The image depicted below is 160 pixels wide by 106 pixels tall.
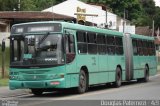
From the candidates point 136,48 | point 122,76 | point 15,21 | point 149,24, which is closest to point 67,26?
point 122,76

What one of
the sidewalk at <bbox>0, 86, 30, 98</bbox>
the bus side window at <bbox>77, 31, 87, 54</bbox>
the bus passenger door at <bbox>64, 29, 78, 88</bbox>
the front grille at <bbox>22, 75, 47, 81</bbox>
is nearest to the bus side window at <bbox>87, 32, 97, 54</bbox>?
the bus side window at <bbox>77, 31, 87, 54</bbox>

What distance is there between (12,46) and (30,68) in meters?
1.35

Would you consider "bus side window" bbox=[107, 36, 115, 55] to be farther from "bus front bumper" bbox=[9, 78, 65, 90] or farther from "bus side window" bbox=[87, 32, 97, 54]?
"bus front bumper" bbox=[9, 78, 65, 90]

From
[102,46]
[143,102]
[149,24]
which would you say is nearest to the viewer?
[143,102]

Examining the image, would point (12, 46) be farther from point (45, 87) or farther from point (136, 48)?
point (136, 48)

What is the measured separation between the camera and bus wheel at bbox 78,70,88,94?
70.4ft

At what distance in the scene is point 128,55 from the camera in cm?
2902

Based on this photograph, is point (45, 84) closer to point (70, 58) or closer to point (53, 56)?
point (53, 56)

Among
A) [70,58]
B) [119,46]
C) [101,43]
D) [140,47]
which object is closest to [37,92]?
[70,58]

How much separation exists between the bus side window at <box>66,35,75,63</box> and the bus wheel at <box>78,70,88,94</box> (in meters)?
1.09

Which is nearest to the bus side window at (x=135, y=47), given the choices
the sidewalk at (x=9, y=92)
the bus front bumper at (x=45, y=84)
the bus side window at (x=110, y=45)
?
Result: the bus side window at (x=110, y=45)

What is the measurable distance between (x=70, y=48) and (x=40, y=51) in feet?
4.26

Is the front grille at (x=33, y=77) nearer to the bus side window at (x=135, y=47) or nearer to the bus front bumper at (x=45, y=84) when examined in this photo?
the bus front bumper at (x=45, y=84)

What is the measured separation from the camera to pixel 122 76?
90.4 feet
